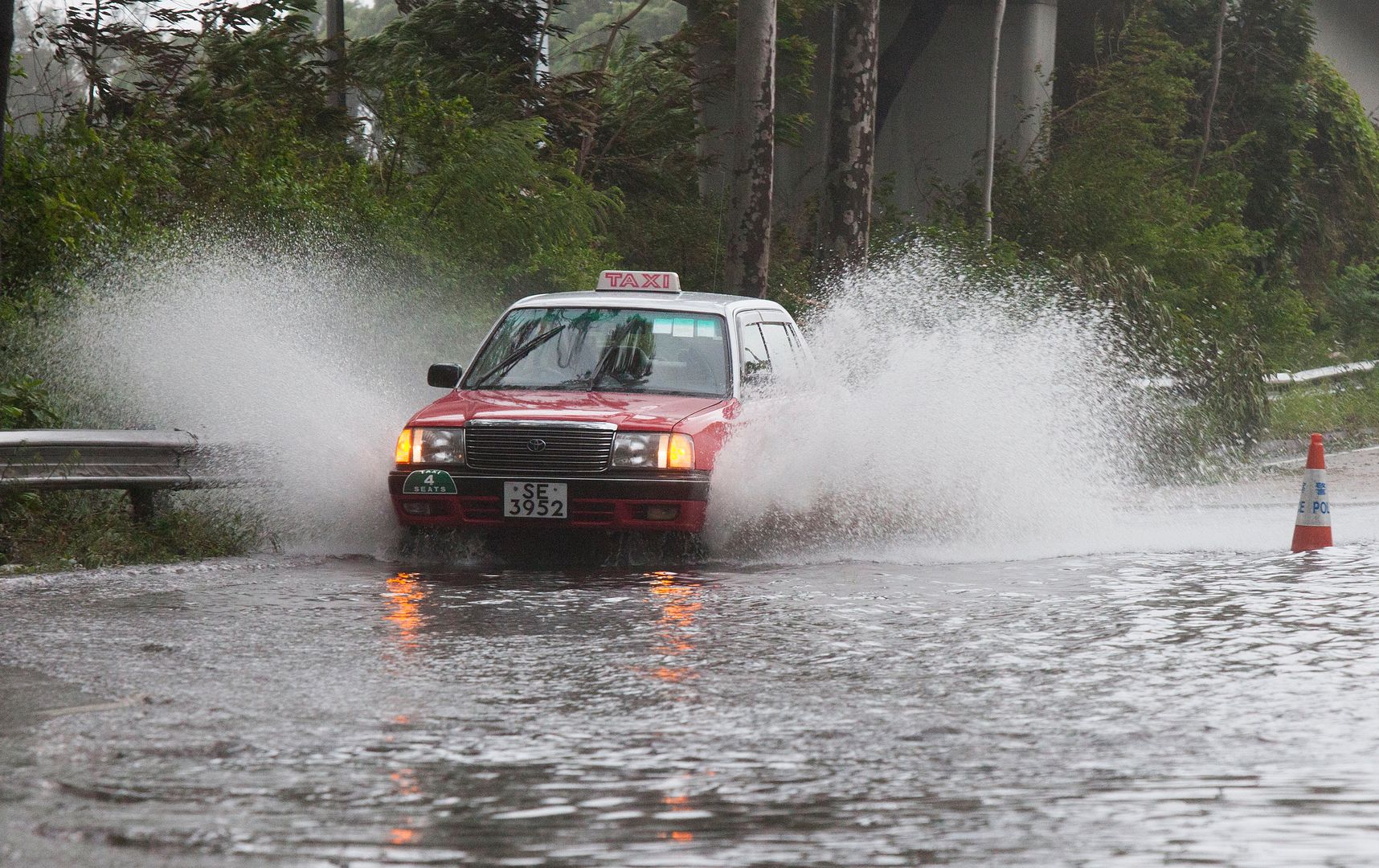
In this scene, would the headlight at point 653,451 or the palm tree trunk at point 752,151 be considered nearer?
the headlight at point 653,451

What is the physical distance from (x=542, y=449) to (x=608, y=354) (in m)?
1.44

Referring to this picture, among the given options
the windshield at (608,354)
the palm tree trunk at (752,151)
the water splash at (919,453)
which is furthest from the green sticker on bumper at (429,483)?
the palm tree trunk at (752,151)

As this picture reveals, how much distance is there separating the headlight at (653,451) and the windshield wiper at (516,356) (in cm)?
161

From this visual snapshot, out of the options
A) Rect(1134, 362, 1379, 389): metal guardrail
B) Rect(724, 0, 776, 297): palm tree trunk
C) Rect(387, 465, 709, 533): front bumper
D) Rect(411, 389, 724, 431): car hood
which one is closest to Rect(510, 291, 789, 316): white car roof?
Rect(411, 389, 724, 431): car hood

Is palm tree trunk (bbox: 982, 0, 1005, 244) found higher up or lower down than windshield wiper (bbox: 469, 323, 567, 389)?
higher up

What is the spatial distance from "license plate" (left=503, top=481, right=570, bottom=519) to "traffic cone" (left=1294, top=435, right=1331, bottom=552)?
446 cm

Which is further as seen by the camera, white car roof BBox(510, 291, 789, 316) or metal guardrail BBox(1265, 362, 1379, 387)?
metal guardrail BBox(1265, 362, 1379, 387)

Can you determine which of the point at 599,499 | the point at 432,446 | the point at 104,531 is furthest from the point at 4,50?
the point at 599,499

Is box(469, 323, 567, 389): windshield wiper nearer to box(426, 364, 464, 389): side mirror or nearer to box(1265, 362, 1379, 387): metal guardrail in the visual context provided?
box(426, 364, 464, 389): side mirror

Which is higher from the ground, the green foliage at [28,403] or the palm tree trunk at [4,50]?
the palm tree trunk at [4,50]

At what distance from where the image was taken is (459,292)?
16.9 metres

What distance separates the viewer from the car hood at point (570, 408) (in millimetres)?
10883

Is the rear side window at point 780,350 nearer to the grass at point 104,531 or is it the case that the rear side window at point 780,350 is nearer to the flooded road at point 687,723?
the flooded road at point 687,723

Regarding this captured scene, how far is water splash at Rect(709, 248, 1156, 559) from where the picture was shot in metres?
11.4
